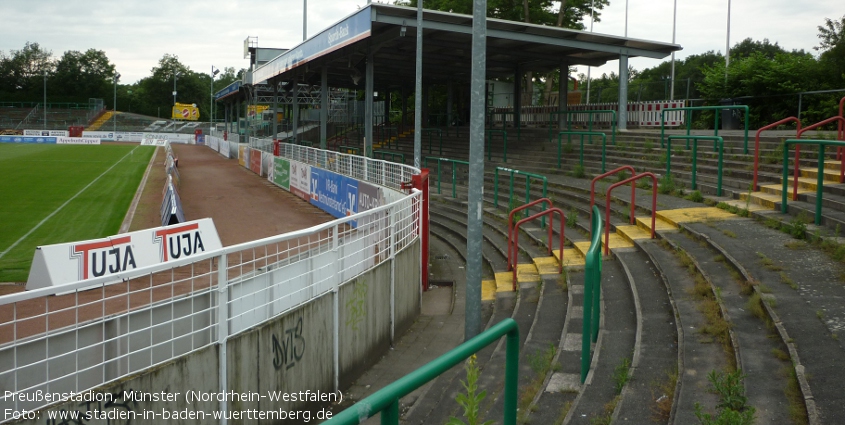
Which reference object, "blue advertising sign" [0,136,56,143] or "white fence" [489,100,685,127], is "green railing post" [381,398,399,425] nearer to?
"white fence" [489,100,685,127]

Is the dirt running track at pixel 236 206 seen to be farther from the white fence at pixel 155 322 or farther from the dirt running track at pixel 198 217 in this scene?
the white fence at pixel 155 322

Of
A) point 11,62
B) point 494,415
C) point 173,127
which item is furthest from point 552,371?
point 11,62

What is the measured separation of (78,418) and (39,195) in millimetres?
25253

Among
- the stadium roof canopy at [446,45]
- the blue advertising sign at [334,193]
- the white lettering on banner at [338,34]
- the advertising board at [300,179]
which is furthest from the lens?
the advertising board at [300,179]

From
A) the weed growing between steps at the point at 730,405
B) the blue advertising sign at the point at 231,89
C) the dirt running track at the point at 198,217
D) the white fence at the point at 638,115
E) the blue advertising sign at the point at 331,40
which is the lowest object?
the dirt running track at the point at 198,217

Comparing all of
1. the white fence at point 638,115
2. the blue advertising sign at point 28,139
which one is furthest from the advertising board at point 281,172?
the blue advertising sign at point 28,139

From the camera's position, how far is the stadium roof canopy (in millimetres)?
22406

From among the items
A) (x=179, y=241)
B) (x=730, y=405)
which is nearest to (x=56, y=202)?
(x=179, y=241)

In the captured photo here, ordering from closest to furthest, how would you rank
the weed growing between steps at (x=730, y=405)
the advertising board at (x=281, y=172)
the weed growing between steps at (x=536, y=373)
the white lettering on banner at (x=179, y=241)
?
the weed growing between steps at (x=730, y=405) → the weed growing between steps at (x=536, y=373) → the white lettering on banner at (x=179, y=241) → the advertising board at (x=281, y=172)

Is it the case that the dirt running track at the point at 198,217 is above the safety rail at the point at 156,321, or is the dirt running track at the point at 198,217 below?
below

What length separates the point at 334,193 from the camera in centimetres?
2200

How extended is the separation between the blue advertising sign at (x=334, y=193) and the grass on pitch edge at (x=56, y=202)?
6.04m

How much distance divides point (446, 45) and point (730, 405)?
78.0 feet

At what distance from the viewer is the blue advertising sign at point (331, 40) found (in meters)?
21.9
